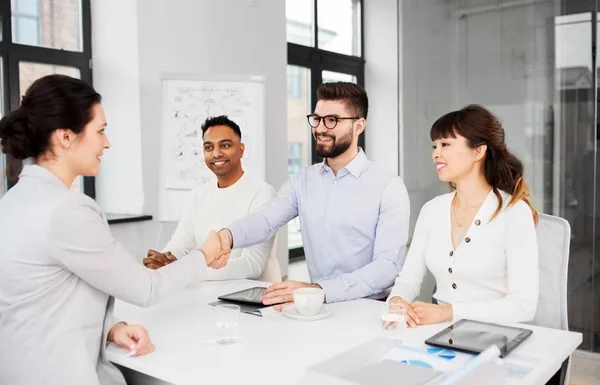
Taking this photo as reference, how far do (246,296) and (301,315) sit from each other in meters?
0.32

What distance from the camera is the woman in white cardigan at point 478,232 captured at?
1.87 metres

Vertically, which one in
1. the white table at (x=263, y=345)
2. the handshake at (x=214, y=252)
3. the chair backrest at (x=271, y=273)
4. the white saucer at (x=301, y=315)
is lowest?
the chair backrest at (x=271, y=273)

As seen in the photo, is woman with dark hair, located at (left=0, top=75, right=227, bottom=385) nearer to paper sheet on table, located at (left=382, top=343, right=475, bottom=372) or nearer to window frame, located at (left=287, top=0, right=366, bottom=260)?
paper sheet on table, located at (left=382, top=343, right=475, bottom=372)

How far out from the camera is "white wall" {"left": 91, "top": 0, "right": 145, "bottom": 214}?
4.37 m

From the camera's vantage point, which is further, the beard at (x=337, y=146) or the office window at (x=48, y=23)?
the office window at (x=48, y=23)

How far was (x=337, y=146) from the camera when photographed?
2564mm

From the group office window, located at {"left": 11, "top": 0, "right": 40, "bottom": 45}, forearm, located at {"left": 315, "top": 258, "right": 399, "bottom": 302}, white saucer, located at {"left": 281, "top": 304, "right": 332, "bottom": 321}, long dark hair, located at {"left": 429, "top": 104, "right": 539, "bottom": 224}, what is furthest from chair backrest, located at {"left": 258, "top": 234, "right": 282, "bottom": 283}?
office window, located at {"left": 11, "top": 0, "right": 40, "bottom": 45}

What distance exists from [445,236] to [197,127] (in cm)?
252

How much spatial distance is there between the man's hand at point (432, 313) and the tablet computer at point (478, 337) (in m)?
0.08

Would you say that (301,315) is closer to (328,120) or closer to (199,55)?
(328,120)

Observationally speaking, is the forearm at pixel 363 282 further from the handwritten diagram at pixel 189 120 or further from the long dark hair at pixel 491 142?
the handwritten diagram at pixel 189 120

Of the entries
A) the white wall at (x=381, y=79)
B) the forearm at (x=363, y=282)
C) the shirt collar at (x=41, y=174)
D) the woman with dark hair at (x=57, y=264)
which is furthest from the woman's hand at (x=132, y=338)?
the white wall at (x=381, y=79)

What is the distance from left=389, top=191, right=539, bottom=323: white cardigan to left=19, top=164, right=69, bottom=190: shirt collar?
1155 mm

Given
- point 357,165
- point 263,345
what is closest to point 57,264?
point 263,345
